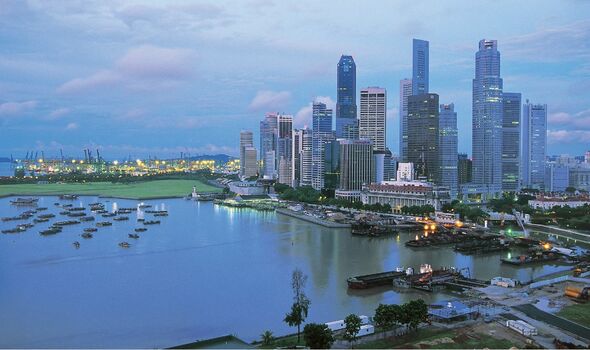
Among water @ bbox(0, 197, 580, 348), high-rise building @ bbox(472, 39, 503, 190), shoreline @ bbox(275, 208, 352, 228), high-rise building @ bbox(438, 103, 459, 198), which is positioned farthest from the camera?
high-rise building @ bbox(472, 39, 503, 190)

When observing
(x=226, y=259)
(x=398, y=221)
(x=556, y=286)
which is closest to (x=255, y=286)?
(x=226, y=259)

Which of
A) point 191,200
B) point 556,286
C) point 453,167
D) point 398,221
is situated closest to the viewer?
point 556,286

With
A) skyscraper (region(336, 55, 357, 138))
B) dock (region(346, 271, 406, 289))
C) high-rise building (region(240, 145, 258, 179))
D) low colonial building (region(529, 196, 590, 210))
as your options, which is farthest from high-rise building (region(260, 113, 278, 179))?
dock (region(346, 271, 406, 289))

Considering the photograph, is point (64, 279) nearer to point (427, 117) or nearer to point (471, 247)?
point (471, 247)

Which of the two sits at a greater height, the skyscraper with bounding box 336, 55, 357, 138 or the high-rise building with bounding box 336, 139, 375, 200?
the skyscraper with bounding box 336, 55, 357, 138

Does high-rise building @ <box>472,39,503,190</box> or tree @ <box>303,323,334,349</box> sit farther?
high-rise building @ <box>472,39,503,190</box>

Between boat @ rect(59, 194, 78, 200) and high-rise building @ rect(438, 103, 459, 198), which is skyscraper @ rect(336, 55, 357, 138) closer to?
high-rise building @ rect(438, 103, 459, 198)

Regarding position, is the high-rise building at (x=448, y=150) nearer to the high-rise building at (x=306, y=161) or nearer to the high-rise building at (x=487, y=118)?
the high-rise building at (x=487, y=118)
